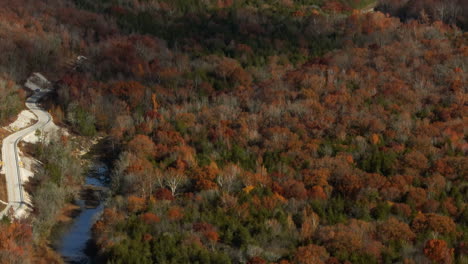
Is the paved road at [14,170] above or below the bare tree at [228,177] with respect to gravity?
below

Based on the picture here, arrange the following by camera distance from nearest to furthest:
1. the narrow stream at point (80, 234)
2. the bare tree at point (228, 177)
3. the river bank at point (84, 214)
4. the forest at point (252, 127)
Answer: the forest at point (252, 127)
the narrow stream at point (80, 234)
the river bank at point (84, 214)
the bare tree at point (228, 177)

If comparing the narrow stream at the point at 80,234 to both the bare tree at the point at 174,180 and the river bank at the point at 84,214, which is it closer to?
the river bank at the point at 84,214

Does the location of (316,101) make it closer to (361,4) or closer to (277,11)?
(277,11)

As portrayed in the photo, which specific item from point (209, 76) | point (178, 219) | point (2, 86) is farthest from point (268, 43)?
point (178, 219)

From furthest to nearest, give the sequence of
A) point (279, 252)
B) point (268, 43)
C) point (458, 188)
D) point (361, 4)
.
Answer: point (361, 4) → point (268, 43) → point (458, 188) → point (279, 252)

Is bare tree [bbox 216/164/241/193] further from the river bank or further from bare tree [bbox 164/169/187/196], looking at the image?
the river bank

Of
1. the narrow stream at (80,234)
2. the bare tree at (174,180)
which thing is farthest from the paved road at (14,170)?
the bare tree at (174,180)
